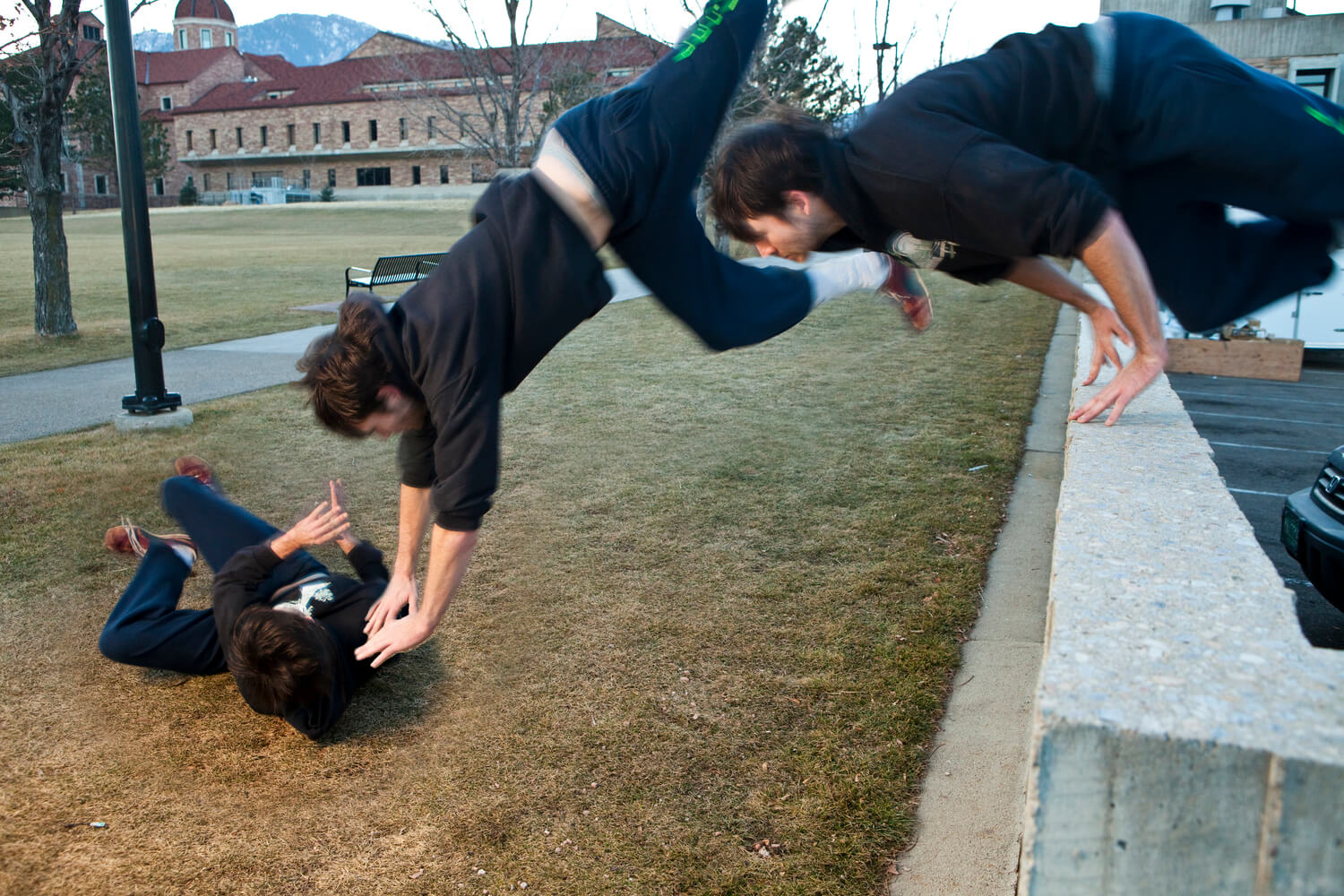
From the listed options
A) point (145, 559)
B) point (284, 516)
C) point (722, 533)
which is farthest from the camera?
point (284, 516)

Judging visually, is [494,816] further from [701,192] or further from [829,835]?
[701,192]

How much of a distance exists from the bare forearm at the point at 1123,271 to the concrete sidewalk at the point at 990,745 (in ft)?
2.90

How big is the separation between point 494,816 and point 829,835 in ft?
3.18

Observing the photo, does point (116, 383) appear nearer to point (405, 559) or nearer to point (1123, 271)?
point (405, 559)

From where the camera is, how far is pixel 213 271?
21.8m

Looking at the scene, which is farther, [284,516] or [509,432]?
[509,432]

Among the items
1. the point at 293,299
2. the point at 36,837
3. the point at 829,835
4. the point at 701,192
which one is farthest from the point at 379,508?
the point at 701,192

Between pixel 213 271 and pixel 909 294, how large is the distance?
68.9ft

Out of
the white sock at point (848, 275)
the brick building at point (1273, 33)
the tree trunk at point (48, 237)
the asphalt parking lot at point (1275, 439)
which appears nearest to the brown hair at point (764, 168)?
the white sock at point (848, 275)

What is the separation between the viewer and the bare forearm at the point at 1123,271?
2.52 metres

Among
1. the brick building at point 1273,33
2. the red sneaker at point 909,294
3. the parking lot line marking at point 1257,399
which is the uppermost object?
the brick building at point 1273,33

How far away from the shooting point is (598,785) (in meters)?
3.09

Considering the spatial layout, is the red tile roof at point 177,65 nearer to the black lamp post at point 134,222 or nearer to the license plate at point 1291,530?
the black lamp post at point 134,222

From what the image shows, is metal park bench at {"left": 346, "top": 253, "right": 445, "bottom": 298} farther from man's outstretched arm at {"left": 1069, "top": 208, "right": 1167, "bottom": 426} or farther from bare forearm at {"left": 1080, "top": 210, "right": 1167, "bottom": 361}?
bare forearm at {"left": 1080, "top": 210, "right": 1167, "bottom": 361}
